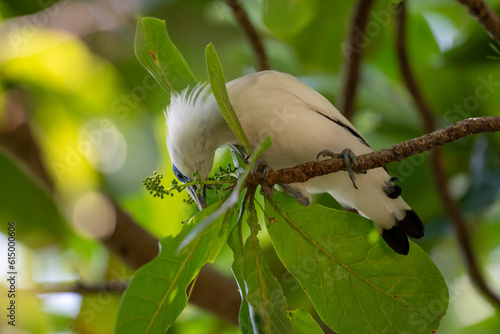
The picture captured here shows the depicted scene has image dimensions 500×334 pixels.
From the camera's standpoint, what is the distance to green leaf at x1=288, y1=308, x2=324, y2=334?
4.24 feet

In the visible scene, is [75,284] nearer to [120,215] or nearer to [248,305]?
[120,215]

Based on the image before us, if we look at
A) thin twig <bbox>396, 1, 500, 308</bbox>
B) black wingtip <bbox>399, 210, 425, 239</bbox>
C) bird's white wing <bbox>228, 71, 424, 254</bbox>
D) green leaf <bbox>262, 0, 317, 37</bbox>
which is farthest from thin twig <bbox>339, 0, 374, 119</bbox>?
black wingtip <bbox>399, 210, 425, 239</bbox>

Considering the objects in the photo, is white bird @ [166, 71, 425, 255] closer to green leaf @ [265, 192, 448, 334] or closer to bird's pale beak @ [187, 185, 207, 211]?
bird's pale beak @ [187, 185, 207, 211]

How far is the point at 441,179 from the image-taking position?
2.02 meters

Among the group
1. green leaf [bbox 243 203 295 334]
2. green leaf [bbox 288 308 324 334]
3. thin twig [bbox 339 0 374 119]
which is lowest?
green leaf [bbox 288 308 324 334]

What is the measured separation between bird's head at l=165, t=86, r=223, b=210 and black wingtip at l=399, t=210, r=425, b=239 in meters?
0.64

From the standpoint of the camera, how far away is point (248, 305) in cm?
122

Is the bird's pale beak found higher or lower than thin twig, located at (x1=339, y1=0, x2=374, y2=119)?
lower

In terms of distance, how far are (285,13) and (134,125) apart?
103 centimetres

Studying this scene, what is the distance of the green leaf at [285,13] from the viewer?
184 cm

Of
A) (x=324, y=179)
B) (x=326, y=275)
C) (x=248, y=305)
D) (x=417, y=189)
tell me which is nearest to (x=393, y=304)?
(x=326, y=275)

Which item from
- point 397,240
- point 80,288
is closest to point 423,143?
point 397,240

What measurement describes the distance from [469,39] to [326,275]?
1.53 m

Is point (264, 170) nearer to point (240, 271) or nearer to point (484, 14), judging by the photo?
point (240, 271)
